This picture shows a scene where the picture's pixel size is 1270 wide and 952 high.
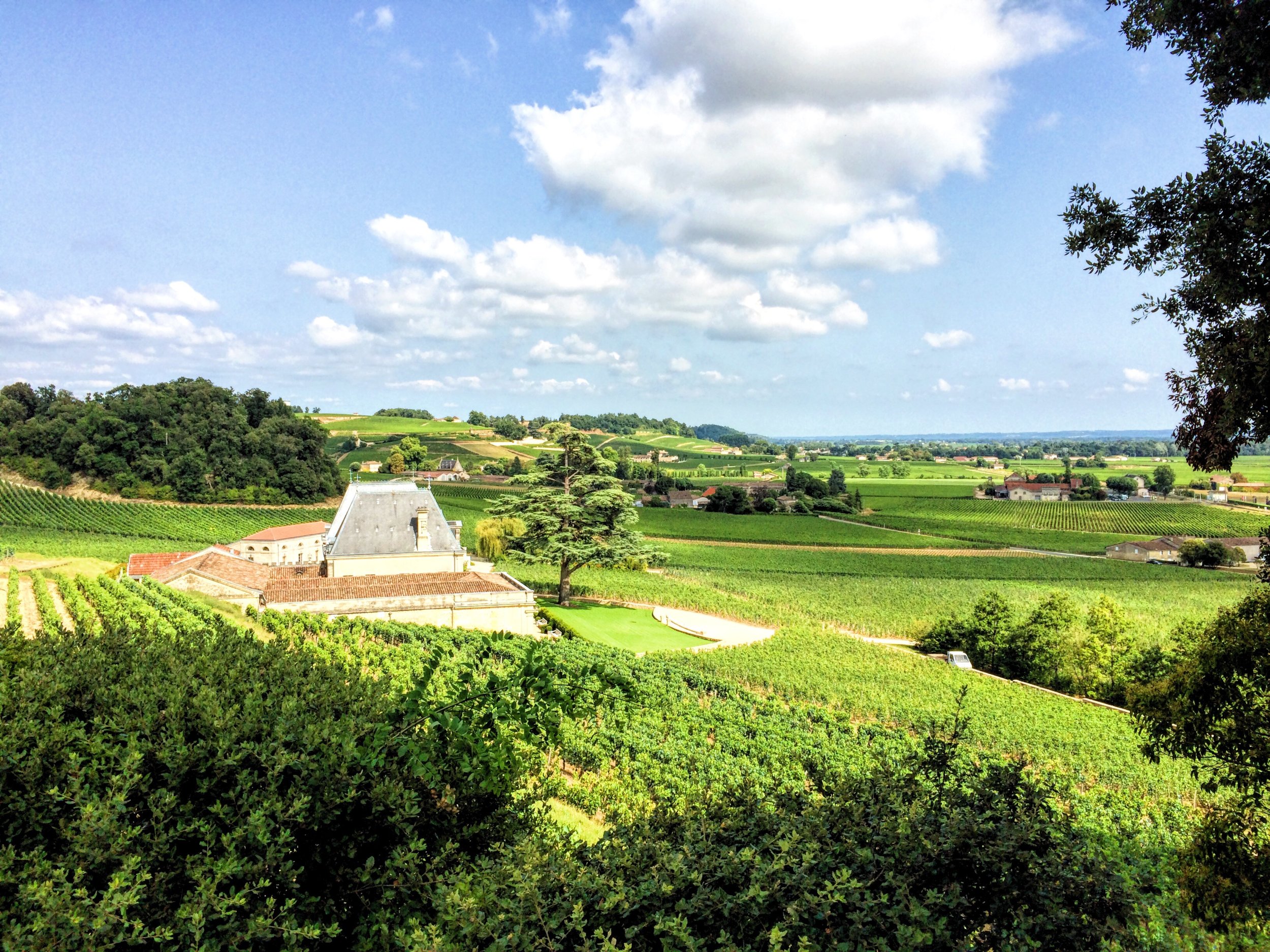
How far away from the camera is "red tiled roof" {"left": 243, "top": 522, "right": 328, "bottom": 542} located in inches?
1844

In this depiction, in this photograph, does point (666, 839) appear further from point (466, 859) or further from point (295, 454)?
point (295, 454)

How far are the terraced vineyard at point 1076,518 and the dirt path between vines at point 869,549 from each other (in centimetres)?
960

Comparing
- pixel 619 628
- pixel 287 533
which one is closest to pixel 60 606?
pixel 619 628

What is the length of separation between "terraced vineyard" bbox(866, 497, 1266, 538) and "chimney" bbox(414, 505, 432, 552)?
66701 millimetres

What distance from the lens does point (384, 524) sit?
1228 inches

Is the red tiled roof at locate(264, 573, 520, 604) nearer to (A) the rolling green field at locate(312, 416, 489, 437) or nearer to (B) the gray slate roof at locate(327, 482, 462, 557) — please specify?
(B) the gray slate roof at locate(327, 482, 462, 557)

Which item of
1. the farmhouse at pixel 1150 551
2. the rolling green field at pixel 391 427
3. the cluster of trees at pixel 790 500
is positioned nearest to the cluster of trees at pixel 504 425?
the rolling green field at pixel 391 427

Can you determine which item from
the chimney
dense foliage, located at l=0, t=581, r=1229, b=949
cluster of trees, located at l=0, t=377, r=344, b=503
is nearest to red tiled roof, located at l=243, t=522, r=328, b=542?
the chimney

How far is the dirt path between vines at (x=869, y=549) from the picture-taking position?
2633 inches

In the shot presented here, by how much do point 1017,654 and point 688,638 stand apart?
46.7 ft

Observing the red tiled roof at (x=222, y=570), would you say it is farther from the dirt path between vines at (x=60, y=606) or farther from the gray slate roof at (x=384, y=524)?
the dirt path between vines at (x=60, y=606)

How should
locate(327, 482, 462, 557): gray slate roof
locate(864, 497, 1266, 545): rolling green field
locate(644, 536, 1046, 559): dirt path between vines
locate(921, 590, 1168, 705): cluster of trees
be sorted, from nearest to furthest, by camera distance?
locate(921, 590, 1168, 705): cluster of trees → locate(327, 482, 462, 557): gray slate roof → locate(644, 536, 1046, 559): dirt path between vines → locate(864, 497, 1266, 545): rolling green field

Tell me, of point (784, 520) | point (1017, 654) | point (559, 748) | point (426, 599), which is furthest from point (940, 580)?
point (559, 748)

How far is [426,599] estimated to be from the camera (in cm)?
2484
